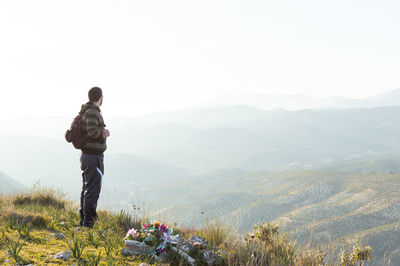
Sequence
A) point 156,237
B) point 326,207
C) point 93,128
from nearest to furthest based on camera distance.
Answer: point 156,237, point 93,128, point 326,207

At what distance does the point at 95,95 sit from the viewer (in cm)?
573

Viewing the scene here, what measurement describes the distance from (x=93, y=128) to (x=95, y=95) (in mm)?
682

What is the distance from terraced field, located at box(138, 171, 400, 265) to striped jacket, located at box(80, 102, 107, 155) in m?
55.5

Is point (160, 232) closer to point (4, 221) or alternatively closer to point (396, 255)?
point (4, 221)

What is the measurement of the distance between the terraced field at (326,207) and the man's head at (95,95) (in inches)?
2189

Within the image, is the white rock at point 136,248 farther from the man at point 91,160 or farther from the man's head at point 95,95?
the man's head at point 95,95

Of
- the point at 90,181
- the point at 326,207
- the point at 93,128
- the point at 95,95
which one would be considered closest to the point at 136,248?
the point at 90,181

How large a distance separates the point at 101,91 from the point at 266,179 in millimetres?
196911

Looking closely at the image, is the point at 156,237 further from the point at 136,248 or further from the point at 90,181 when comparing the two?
the point at 90,181

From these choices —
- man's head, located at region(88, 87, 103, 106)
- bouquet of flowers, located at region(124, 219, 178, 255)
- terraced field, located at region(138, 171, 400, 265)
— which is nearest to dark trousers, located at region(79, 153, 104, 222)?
man's head, located at region(88, 87, 103, 106)

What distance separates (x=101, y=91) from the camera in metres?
5.84

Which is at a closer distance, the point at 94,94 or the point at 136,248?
the point at 136,248

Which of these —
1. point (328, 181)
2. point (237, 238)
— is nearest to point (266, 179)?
point (328, 181)

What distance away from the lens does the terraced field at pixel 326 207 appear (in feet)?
235
